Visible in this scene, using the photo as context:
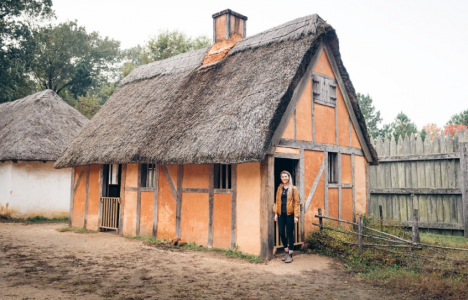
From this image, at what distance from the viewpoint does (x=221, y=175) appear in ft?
28.9

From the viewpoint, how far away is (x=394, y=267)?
644 cm

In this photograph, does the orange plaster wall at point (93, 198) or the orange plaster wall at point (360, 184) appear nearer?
the orange plaster wall at point (360, 184)

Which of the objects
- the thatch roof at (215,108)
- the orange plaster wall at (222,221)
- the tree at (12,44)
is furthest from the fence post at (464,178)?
the tree at (12,44)

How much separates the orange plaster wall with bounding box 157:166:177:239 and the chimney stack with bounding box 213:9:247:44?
15.2ft

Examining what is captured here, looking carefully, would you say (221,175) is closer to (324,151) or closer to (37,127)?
(324,151)

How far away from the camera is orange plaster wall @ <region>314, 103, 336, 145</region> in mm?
9195

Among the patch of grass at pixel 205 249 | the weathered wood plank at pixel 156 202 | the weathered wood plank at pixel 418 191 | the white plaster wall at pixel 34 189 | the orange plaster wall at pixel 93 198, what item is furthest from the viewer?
the white plaster wall at pixel 34 189

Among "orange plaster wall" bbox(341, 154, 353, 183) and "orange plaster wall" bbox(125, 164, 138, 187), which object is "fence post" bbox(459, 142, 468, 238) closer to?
"orange plaster wall" bbox(341, 154, 353, 183)

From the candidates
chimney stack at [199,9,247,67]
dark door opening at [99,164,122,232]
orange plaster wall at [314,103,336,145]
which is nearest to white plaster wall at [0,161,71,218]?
dark door opening at [99,164,122,232]

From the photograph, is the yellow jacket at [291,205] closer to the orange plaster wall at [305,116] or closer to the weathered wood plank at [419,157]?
the orange plaster wall at [305,116]

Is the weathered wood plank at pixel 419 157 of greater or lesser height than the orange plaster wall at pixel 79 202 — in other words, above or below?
above

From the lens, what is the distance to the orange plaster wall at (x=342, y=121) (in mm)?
9945

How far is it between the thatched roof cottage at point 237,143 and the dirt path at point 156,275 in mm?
941

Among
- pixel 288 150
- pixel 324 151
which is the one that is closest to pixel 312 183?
pixel 324 151
